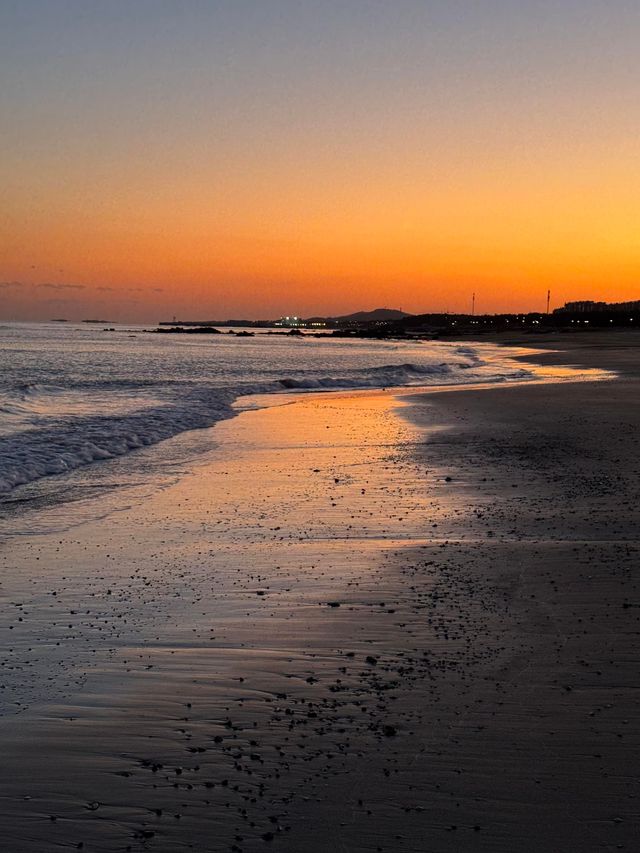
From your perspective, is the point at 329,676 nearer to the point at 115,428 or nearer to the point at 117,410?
the point at 115,428

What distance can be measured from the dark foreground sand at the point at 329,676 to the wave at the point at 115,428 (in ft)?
14.4

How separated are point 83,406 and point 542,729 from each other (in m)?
24.4

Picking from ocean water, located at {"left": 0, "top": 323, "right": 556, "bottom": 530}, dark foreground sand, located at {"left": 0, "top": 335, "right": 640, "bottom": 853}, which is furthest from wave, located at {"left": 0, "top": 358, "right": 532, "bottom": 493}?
dark foreground sand, located at {"left": 0, "top": 335, "right": 640, "bottom": 853}

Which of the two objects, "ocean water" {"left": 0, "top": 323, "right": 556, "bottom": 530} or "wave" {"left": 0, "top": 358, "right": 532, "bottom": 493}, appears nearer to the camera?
"ocean water" {"left": 0, "top": 323, "right": 556, "bottom": 530}

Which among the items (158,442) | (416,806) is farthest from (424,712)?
(158,442)

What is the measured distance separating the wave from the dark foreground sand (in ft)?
14.4

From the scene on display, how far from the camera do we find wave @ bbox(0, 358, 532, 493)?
562 inches

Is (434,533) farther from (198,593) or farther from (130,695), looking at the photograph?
(130,695)

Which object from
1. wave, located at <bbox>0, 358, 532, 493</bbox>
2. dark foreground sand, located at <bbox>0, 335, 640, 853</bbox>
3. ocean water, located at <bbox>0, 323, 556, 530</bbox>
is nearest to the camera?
dark foreground sand, located at <bbox>0, 335, 640, 853</bbox>

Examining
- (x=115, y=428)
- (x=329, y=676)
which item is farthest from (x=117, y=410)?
(x=329, y=676)

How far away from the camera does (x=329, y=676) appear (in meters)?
5.11

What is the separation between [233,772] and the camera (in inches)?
154

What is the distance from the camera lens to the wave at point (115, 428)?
46.9ft

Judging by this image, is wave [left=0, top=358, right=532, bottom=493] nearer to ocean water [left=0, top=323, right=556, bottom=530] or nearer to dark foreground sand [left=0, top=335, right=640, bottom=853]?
ocean water [left=0, top=323, right=556, bottom=530]
